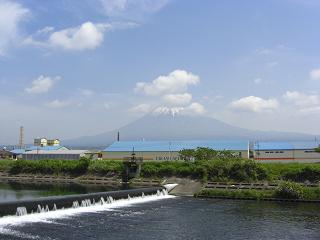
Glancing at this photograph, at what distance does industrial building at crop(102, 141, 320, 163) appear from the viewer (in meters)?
66.0

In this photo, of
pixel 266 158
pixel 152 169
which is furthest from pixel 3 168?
pixel 266 158

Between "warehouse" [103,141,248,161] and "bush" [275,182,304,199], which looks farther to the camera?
"warehouse" [103,141,248,161]

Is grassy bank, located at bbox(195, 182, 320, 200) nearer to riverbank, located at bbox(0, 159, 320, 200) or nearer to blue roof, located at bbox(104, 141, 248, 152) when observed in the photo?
riverbank, located at bbox(0, 159, 320, 200)

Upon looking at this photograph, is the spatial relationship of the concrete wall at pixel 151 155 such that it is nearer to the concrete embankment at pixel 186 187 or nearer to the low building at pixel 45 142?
the concrete embankment at pixel 186 187

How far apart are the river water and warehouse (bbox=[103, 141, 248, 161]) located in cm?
3492

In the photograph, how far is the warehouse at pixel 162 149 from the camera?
229ft

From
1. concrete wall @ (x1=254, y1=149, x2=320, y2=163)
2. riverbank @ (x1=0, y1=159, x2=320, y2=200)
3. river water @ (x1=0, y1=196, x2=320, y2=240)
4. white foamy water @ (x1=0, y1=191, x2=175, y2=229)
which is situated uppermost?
concrete wall @ (x1=254, y1=149, x2=320, y2=163)

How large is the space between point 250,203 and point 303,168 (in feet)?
40.7

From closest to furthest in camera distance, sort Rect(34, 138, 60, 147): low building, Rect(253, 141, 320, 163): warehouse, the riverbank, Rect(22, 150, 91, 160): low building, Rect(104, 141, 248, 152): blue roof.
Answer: the riverbank < Rect(253, 141, 320, 163): warehouse < Rect(104, 141, 248, 152): blue roof < Rect(22, 150, 91, 160): low building < Rect(34, 138, 60, 147): low building

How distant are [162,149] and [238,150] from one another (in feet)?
40.7

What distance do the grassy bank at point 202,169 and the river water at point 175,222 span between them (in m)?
10.7

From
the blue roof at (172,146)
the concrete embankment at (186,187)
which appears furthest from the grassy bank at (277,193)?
the blue roof at (172,146)

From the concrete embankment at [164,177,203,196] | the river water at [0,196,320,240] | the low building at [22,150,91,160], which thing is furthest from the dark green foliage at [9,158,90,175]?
the river water at [0,196,320,240]

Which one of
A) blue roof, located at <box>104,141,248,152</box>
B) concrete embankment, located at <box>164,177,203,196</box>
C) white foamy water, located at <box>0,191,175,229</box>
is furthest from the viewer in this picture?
blue roof, located at <box>104,141,248,152</box>
